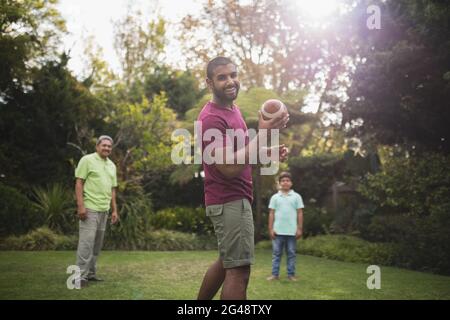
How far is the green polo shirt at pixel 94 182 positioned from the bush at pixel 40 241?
406 cm

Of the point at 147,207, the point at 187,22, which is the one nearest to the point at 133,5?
the point at 187,22

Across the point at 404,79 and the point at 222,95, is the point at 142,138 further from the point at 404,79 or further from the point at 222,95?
the point at 222,95

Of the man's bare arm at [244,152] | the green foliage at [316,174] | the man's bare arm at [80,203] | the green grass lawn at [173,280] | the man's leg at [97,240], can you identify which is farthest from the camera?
the green foliage at [316,174]

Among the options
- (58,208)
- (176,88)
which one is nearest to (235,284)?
(58,208)

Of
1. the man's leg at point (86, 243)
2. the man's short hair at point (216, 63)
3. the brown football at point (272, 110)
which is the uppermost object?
the man's short hair at point (216, 63)

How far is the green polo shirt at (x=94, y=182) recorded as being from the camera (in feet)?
18.6

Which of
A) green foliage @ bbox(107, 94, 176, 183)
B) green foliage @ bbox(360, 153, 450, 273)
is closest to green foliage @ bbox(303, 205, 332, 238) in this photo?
green foliage @ bbox(360, 153, 450, 273)

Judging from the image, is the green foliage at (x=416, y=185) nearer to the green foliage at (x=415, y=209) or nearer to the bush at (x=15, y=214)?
the green foliage at (x=415, y=209)

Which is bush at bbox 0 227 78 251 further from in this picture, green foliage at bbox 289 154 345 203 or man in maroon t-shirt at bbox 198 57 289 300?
man in maroon t-shirt at bbox 198 57 289 300

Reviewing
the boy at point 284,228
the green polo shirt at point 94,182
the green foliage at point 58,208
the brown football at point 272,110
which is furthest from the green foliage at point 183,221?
the brown football at point 272,110

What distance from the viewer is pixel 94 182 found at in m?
5.74

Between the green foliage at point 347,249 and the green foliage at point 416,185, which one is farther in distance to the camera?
the green foliage at point 347,249

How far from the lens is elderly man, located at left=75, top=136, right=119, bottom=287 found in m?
5.51
